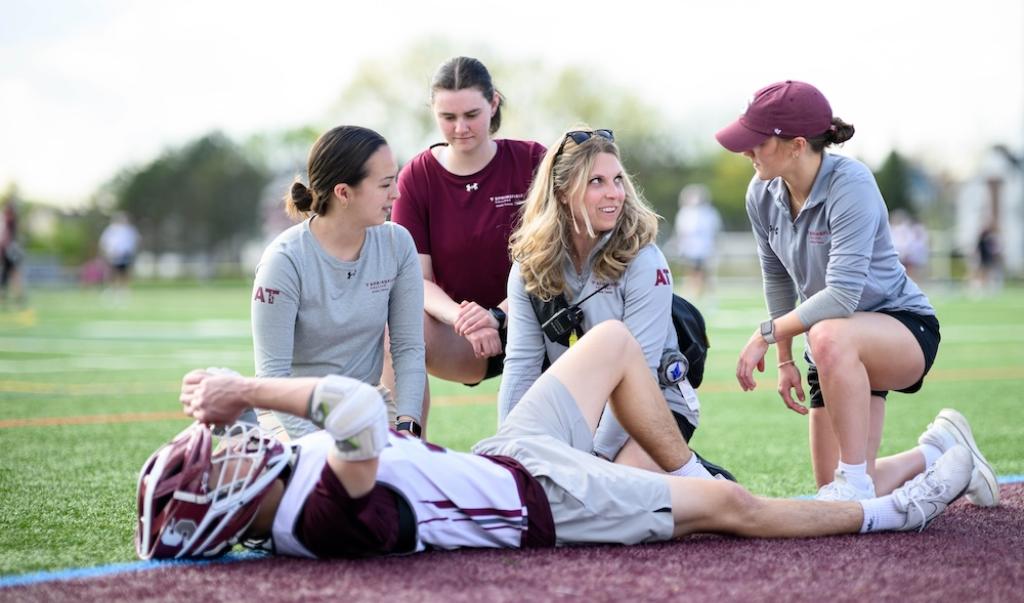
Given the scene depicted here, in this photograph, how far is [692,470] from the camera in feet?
13.3

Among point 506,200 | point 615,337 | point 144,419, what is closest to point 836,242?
point 615,337

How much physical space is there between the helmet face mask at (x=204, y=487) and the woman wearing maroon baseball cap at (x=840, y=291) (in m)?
1.95

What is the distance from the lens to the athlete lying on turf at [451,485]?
3.21m

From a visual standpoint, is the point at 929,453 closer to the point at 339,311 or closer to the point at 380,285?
the point at 380,285

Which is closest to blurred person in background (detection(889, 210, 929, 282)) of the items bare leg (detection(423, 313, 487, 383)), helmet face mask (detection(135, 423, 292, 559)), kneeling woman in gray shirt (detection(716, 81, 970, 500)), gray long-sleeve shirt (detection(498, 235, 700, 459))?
bare leg (detection(423, 313, 487, 383))

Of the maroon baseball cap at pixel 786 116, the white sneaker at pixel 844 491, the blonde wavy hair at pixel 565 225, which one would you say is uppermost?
the maroon baseball cap at pixel 786 116

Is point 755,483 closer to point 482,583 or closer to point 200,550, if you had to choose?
point 482,583

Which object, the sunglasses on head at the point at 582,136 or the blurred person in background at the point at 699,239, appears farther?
the blurred person in background at the point at 699,239

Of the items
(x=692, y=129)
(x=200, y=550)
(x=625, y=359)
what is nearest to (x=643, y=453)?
(x=625, y=359)

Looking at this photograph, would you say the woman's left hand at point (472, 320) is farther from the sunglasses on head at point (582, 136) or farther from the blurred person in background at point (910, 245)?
the blurred person in background at point (910, 245)

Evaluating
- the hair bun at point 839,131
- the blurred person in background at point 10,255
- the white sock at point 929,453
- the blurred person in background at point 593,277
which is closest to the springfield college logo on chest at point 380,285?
the blurred person in background at point 593,277

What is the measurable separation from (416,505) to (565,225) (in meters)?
1.53

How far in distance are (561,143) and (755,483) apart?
5.89ft

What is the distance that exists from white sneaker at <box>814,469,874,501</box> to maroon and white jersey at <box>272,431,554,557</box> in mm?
1259
